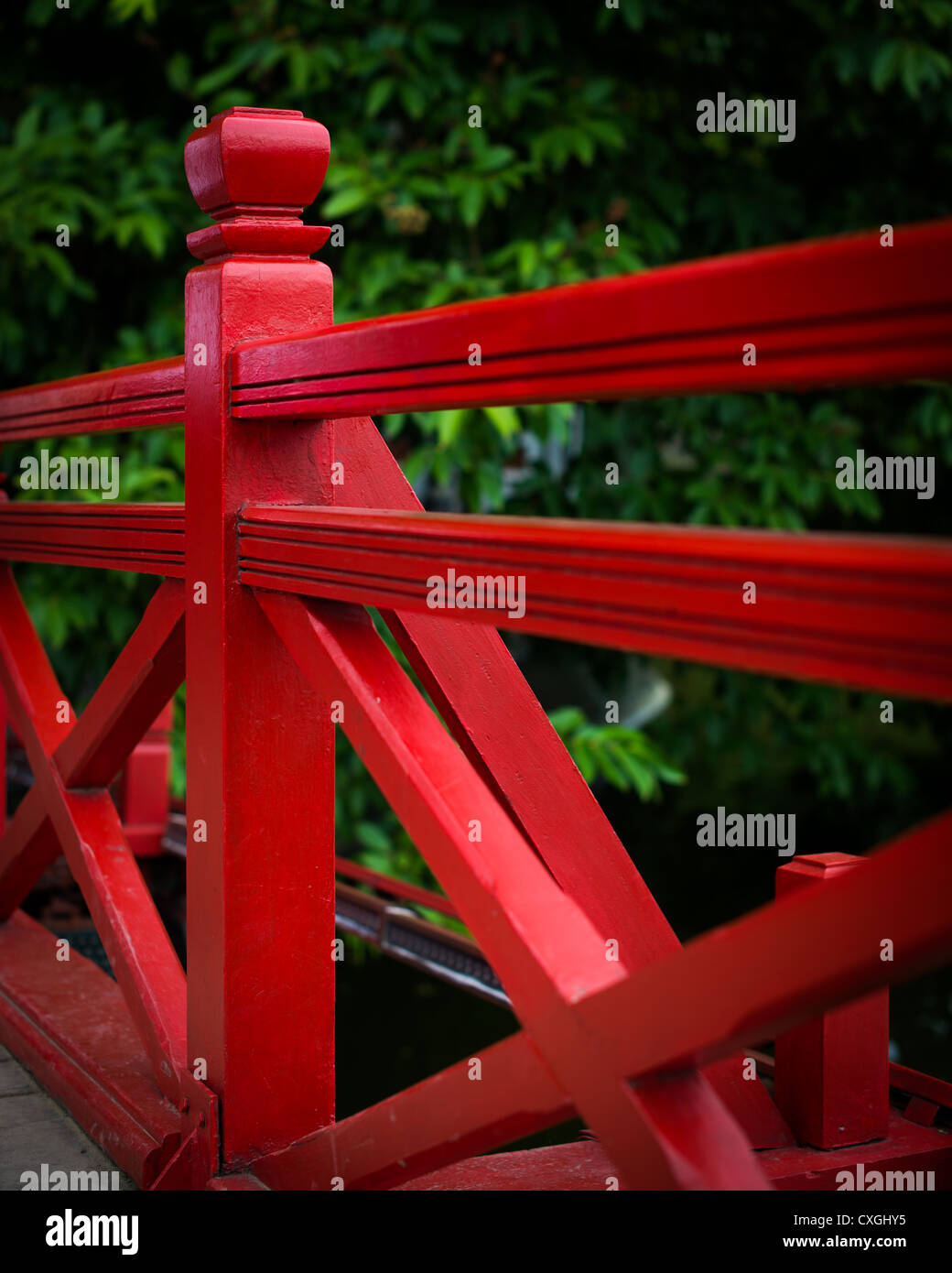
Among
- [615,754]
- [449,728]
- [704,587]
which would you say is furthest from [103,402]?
[615,754]

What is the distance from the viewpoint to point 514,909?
101 centimetres

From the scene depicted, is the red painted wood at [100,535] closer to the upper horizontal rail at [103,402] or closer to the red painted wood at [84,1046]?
the upper horizontal rail at [103,402]

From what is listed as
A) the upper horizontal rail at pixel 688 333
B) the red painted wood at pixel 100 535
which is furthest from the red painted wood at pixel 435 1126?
the red painted wood at pixel 100 535

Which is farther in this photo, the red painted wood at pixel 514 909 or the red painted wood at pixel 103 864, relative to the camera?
the red painted wood at pixel 103 864

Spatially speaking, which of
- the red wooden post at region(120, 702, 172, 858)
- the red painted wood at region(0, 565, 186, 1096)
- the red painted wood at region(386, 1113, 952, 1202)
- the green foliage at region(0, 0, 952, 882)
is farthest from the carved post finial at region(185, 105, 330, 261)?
the green foliage at region(0, 0, 952, 882)

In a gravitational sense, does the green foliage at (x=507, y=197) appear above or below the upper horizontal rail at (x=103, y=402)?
above

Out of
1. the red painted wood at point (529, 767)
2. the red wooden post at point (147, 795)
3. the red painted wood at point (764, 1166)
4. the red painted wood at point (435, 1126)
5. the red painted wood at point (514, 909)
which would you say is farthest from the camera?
the red wooden post at point (147, 795)

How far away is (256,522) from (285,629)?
4.7 inches

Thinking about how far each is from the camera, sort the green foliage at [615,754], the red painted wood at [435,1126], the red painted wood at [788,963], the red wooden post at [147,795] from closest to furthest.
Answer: the red painted wood at [788,963] → the red painted wood at [435,1126] → the red wooden post at [147,795] → the green foliage at [615,754]

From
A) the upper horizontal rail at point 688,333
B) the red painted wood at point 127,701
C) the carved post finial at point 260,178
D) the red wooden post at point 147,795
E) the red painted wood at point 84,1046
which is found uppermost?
the carved post finial at point 260,178

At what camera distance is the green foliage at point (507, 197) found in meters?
4.13

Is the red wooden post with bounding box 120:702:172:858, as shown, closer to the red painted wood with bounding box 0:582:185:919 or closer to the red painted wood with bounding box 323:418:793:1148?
the red painted wood with bounding box 0:582:185:919

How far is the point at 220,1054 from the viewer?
4.67ft
